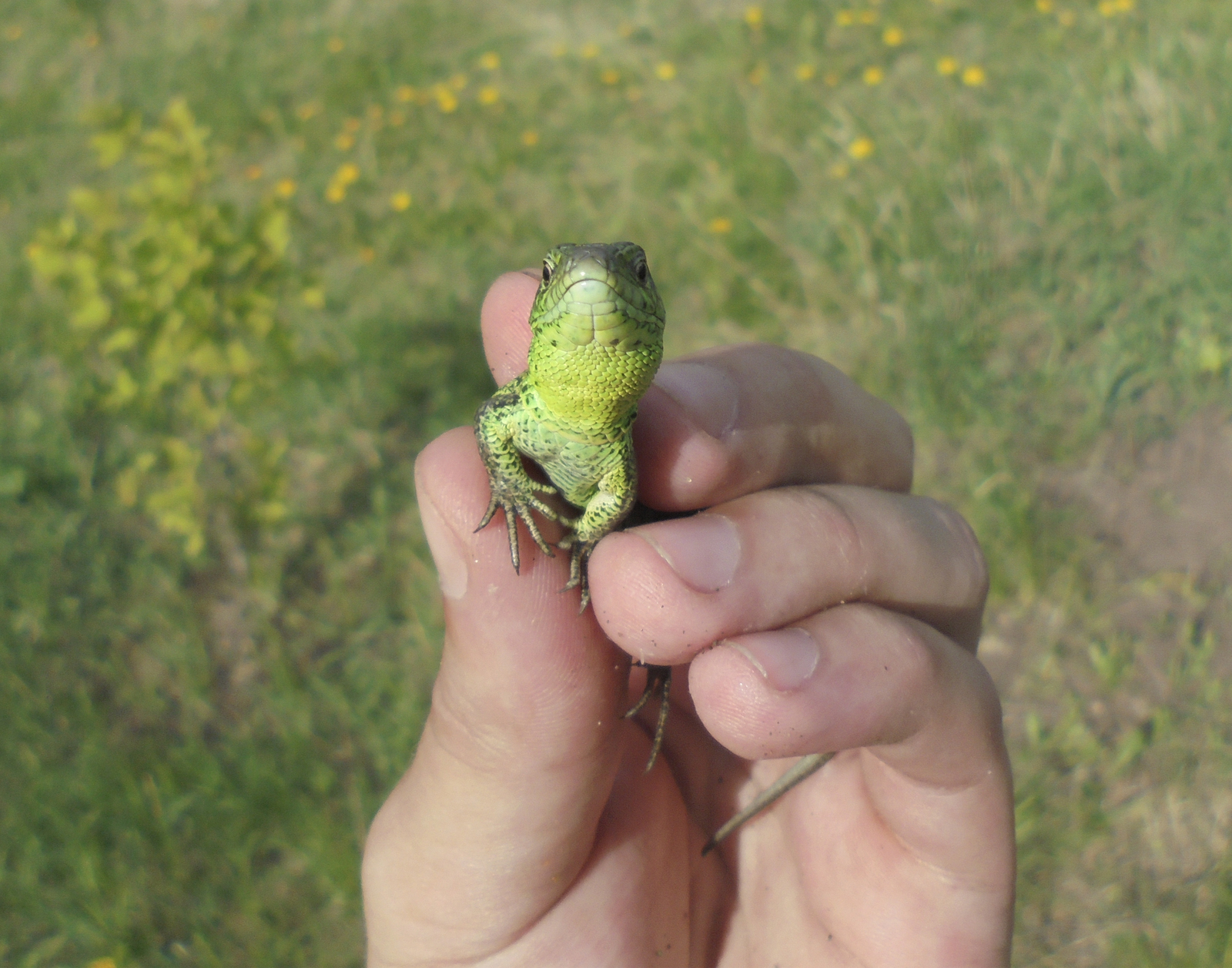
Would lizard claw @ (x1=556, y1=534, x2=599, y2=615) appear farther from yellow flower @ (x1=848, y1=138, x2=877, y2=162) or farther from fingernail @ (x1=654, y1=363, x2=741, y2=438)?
yellow flower @ (x1=848, y1=138, x2=877, y2=162)

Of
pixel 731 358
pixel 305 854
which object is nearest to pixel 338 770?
pixel 305 854

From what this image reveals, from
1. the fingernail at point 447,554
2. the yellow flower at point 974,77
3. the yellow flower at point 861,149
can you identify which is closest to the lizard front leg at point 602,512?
the fingernail at point 447,554

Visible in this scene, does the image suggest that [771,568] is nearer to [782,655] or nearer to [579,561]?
[782,655]

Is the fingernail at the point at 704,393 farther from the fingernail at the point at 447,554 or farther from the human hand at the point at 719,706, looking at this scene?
the fingernail at the point at 447,554

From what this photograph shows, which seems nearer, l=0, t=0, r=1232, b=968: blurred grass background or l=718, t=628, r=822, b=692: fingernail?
l=718, t=628, r=822, b=692: fingernail

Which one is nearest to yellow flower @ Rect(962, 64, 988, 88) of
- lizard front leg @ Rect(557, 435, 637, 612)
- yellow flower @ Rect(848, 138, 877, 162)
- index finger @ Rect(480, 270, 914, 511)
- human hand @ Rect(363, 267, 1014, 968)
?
yellow flower @ Rect(848, 138, 877, 162)
